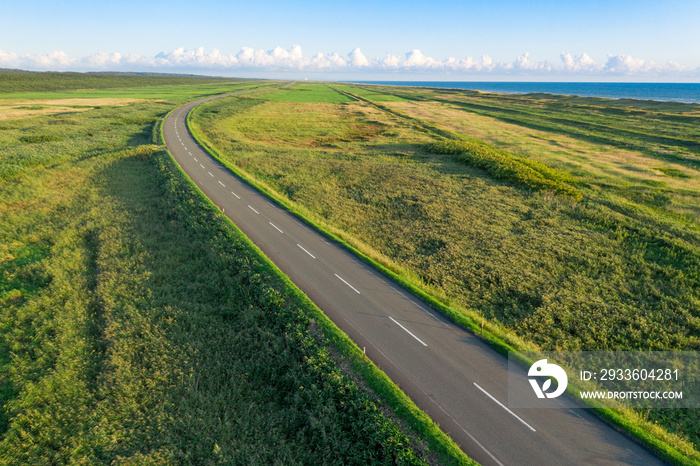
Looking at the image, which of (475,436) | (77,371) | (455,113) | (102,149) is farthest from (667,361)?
(455,113)

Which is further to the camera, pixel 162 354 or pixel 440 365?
pixel 162 354

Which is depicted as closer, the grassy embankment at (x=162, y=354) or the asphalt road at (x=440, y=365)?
the asphalt road at (x=440, y=365)

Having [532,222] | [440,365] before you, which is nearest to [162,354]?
[440,365]

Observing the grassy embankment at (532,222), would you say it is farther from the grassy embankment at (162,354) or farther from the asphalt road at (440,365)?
the grassy embankment at (162,354)

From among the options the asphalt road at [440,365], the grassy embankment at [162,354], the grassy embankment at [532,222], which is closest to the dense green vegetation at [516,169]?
the grassy embankment at [532,222]

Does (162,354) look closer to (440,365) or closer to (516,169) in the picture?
(440,365)

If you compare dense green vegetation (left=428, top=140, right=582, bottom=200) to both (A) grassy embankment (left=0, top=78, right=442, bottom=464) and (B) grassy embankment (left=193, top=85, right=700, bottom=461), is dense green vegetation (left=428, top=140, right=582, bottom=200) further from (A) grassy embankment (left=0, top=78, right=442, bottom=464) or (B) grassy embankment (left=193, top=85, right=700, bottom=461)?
(A) grassy embankment (left=0, top=78, right=442, bottom=464)
